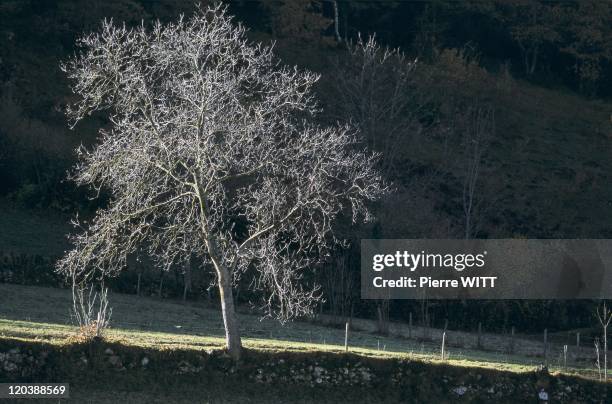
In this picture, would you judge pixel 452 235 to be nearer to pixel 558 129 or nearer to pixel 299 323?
pixel 299 323

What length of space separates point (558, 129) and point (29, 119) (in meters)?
36.4

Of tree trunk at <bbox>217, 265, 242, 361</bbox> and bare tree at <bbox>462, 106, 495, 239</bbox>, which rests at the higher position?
bare tree at <bbox>462, 106, 495, 239</bbox>

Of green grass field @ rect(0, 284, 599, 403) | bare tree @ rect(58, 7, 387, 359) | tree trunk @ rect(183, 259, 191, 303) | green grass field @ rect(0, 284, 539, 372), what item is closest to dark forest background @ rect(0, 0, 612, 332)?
tree trunk @ rect(183, 259, 191, 303)

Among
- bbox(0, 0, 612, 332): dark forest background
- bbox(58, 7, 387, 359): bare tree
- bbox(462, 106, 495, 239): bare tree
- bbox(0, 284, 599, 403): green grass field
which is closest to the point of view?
bbox(58, 7, 387, 359): bare tree

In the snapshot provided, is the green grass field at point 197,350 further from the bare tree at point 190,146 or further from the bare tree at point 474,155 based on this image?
the bare tree at point 474,155

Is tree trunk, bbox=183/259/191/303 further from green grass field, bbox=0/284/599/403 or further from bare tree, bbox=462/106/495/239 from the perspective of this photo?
bare tree, bbox=462/106/495/239

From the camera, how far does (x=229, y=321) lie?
93.8ft

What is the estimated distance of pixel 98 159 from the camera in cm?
2673

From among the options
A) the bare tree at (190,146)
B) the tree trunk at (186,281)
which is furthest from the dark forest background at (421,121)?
the bare tree at (190,146)

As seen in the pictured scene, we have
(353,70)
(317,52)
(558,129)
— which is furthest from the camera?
Result: (558,129)

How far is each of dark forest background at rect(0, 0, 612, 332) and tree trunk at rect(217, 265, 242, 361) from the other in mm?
16186

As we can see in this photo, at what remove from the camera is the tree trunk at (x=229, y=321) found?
1120 inches

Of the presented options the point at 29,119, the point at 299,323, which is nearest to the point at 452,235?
the point at 299,323

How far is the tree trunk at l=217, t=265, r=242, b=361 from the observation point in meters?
28.4
